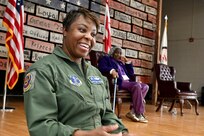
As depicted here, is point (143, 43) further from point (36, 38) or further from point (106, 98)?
point (106, 98)

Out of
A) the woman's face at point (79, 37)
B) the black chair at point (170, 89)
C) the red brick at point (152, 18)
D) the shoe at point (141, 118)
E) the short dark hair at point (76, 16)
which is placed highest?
the red brick at point (152, 18)

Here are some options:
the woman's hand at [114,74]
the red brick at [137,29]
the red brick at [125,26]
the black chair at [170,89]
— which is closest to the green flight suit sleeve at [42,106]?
the woman's hand at [114,74]

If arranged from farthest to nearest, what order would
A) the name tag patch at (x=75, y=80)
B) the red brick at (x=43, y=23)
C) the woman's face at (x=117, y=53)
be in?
the red brick at (x=43, y=23) → the woman's face at (x=117, y=53) → the name tag patch at (x=75, y=80)

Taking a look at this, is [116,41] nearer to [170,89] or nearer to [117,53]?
[170,89]

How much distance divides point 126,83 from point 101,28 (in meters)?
2.55

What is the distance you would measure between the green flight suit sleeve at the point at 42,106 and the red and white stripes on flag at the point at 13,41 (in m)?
3.12

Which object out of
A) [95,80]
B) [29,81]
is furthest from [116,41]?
[29,81]

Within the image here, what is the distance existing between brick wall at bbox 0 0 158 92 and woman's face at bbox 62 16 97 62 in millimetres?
3925

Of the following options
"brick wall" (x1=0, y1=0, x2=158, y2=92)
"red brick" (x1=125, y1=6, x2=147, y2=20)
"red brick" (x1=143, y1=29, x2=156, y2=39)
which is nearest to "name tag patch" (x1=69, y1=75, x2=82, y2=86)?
"brick wall" (x1=0, y1=0, x2=158, y2=92)

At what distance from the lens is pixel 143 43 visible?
7215 mm

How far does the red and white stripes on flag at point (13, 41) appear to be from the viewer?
3.81 m

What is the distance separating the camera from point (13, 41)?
383cm

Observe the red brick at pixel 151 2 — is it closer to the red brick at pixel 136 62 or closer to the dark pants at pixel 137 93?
the red brick at pixel 136 62

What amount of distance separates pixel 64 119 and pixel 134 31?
620cm
